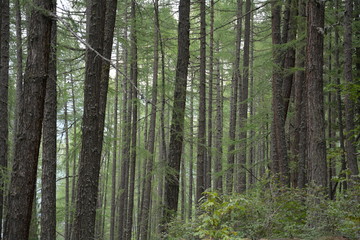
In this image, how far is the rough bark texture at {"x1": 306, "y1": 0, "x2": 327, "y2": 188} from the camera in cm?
777

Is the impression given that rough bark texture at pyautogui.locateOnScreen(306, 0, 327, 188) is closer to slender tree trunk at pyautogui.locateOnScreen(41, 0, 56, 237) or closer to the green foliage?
the green foliage

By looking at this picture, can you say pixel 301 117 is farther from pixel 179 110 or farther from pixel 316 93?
pixel 179 110

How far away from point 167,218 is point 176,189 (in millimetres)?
799

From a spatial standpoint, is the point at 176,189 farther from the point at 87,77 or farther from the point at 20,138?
the point at 20,138

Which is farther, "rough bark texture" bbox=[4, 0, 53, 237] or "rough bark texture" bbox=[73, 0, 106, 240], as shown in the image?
"rough bark texture" bbox=[73, 0, 106, 240]

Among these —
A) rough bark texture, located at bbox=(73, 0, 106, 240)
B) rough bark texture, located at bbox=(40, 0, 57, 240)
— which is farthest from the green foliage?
rough bark texture, located at bbox=(40, 0, 57, 240)

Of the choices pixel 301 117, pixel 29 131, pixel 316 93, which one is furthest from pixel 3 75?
pixel 301 117

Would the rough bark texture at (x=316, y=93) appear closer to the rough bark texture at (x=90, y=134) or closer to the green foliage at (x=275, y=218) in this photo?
the green foliage at (x=275, y=218)

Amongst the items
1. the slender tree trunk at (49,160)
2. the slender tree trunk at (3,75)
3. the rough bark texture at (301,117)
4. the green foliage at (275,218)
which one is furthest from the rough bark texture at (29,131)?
the rough bark texture at (301,117)

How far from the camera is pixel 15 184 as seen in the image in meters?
5.59

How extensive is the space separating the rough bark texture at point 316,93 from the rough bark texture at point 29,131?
541 cm

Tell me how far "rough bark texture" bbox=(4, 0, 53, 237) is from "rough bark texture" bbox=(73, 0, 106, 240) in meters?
1.36

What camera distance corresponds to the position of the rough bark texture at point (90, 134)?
22.8ft

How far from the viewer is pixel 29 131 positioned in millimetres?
5605
